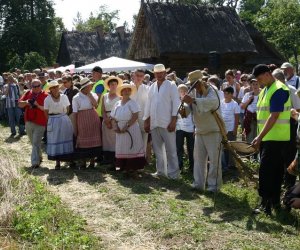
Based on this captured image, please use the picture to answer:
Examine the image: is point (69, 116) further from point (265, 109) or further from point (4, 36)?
point (4, 36)

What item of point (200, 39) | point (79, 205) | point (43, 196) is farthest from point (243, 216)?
point (200, 39)

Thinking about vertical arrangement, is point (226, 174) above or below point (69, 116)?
below

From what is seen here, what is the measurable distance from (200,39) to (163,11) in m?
2.36

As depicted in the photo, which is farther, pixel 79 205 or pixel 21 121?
pixel 21 121

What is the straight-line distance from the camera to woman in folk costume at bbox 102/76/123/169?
8.91 meters

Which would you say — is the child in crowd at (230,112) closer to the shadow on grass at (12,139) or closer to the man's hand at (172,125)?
the man's hand at (172,125)

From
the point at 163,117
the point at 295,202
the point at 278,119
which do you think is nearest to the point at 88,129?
the point at 163,117

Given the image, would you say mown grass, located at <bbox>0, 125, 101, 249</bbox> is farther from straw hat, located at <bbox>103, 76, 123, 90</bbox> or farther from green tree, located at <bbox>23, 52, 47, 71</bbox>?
green tree, located at <bbox>23, 52, 47, 71</bbox>

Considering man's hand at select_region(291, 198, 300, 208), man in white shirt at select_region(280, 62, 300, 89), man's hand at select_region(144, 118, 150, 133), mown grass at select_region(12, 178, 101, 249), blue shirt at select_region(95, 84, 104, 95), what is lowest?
mown grass at select_region(12, 178, 101, 249)

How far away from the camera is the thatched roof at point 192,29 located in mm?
23344

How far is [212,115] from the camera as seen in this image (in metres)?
7.12

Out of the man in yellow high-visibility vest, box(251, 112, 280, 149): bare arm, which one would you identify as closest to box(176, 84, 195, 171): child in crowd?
the man in yellow high-visibility vest

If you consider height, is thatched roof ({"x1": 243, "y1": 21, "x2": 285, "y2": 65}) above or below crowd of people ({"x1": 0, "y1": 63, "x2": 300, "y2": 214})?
above

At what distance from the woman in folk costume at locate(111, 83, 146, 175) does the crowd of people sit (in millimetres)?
17
